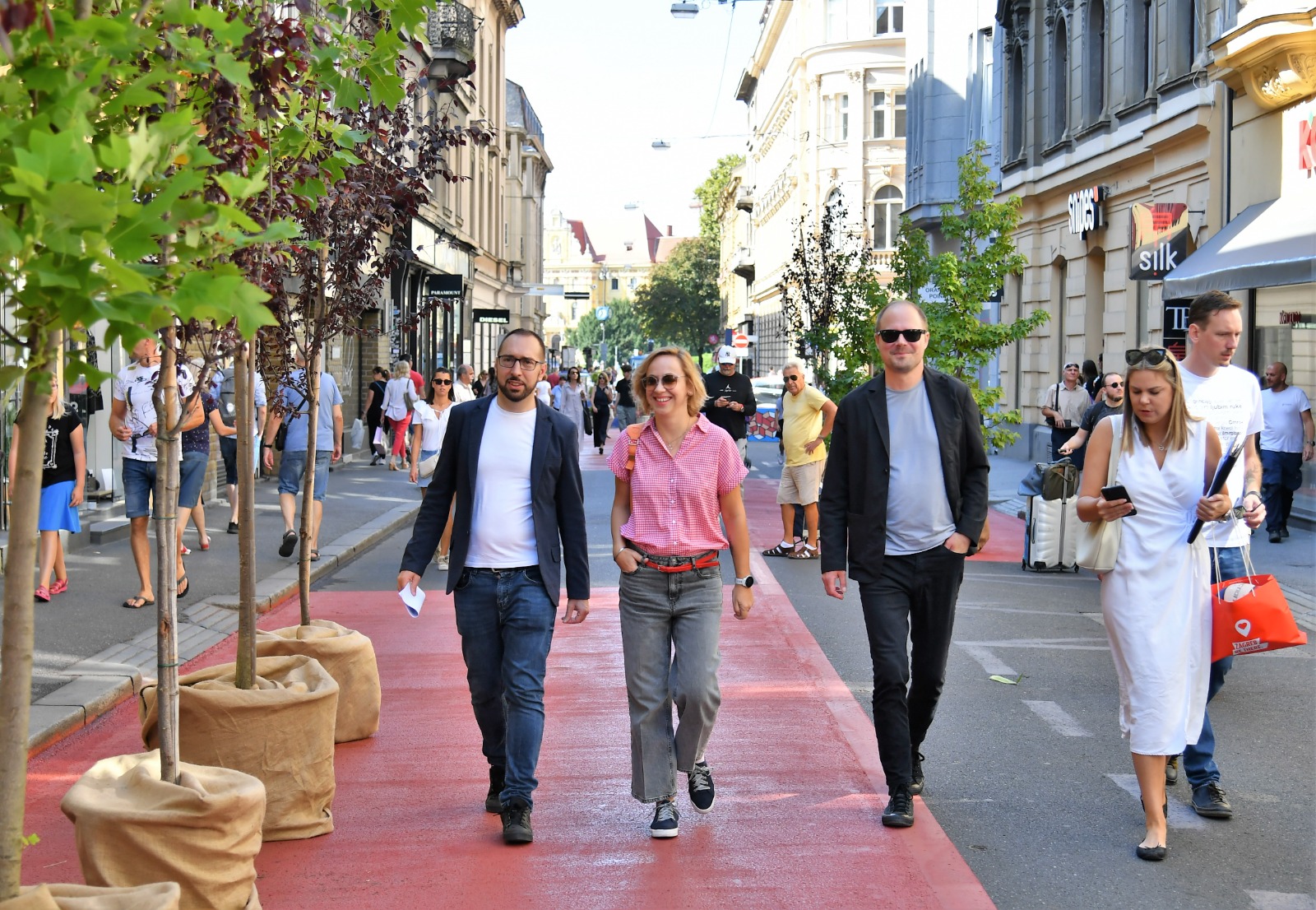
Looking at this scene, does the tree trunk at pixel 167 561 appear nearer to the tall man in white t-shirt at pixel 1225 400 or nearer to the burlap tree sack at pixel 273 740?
the burlap tree sack at pixel 273 740

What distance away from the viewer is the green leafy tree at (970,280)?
17.0m

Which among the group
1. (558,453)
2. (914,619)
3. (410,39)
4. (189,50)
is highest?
(410,39)

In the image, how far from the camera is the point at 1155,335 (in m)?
22.1

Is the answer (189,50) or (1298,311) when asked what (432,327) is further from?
(189,50)

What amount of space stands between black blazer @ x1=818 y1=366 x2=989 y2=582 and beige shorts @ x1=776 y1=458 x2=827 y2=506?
754 centimetres

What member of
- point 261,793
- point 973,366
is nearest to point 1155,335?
point 973,366

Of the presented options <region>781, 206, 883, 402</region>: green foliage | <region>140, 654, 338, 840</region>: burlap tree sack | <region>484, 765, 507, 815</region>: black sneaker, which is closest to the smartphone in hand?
<region>484, 765, 507, 815</region>: black sneaker

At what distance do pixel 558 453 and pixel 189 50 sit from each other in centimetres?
228

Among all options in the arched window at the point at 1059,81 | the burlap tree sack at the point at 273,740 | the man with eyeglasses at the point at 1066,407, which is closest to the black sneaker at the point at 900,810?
the burlap tree sack at the point at 273,740

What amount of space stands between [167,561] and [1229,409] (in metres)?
4.09

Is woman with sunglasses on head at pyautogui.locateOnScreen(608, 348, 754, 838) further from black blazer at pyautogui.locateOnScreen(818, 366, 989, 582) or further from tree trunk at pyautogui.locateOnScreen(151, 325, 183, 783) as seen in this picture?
tree trunk at pyautogui.locateOnScreen(151, 325, 183, 783)

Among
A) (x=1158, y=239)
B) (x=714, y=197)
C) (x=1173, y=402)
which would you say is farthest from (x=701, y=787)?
(x=714, y=197)

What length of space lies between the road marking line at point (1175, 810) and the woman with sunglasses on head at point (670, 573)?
1712 millimetres

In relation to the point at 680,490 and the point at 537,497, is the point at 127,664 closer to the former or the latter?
the point at 537,497
